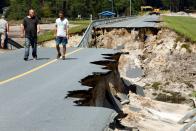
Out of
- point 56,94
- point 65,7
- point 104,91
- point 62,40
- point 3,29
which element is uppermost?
point 65,7

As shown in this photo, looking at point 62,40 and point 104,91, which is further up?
point 62,40

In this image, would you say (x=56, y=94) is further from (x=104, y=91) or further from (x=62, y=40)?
(x=62, y=40)

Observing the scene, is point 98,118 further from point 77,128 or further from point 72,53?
point 72,53

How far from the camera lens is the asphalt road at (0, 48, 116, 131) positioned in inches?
430

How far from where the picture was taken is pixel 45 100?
1352 centimetres

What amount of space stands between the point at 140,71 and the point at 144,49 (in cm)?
924

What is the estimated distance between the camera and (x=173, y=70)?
36.8 metres

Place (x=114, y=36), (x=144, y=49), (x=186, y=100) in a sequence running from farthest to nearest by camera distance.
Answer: (x=114, y=36) → (x=144, y=49) → (x=186, y=100)

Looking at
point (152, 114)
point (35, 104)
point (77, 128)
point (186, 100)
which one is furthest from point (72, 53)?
point (77, 128)

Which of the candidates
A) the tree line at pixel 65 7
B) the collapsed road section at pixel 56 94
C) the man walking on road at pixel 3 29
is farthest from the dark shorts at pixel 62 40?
the tree line at pixel 65 7

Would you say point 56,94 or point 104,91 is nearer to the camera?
point 56,94

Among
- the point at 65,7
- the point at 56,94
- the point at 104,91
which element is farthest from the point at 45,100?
the point at 65,7

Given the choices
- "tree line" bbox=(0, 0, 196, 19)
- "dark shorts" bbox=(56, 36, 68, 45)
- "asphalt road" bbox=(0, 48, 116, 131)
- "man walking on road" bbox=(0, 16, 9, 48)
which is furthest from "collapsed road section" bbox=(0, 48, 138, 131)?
"tree line" bbox=(0, 0, 196, 19)

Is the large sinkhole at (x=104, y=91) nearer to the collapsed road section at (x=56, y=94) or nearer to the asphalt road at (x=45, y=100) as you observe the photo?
the collapsed road section at (x=56, y=94)
